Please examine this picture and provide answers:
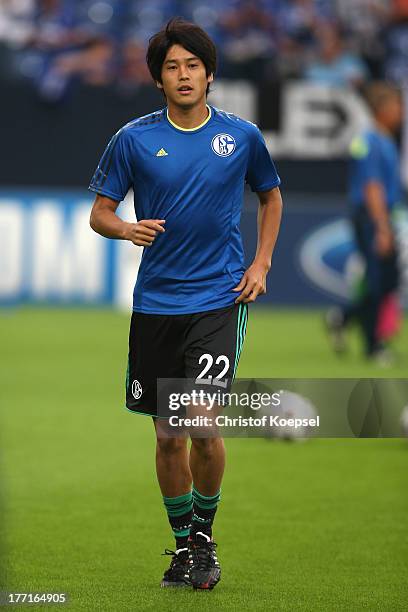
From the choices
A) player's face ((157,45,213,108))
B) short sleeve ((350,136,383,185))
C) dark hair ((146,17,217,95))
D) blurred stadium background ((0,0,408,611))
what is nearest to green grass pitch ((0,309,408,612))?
blurred stadium background ((0,0,408,611))

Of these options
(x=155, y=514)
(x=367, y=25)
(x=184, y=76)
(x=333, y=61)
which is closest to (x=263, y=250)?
(x=184, y=76)

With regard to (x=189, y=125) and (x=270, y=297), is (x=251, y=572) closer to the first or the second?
(x=189, y=125)

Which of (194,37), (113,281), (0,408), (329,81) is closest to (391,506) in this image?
(194,37)

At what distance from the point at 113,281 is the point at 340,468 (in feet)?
35.0

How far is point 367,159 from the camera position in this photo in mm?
13555

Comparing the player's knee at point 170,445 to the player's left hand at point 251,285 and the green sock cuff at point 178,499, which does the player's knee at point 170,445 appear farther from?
the player's left hand at point 251,285

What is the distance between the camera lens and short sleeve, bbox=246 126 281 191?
5676mm

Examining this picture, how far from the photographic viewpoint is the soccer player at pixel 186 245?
5496 millimetres

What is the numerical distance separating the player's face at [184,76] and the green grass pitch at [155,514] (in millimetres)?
1945

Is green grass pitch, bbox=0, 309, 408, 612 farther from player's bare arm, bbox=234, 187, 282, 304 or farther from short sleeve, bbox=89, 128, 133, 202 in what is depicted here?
short sleeve, bbox=89, 128, 133, 202

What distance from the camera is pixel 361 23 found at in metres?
21.2

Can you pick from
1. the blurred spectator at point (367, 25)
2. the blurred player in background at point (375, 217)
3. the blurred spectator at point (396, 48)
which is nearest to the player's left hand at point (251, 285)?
the blurred player in background at point (375, 217)

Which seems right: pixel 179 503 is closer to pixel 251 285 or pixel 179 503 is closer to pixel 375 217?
pixel 251 285

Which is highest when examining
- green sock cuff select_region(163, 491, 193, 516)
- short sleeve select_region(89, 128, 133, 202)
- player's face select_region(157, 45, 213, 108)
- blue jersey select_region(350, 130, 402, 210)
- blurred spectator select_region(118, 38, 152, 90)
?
blurred spectator select_region(118, 38, 152, 90)
